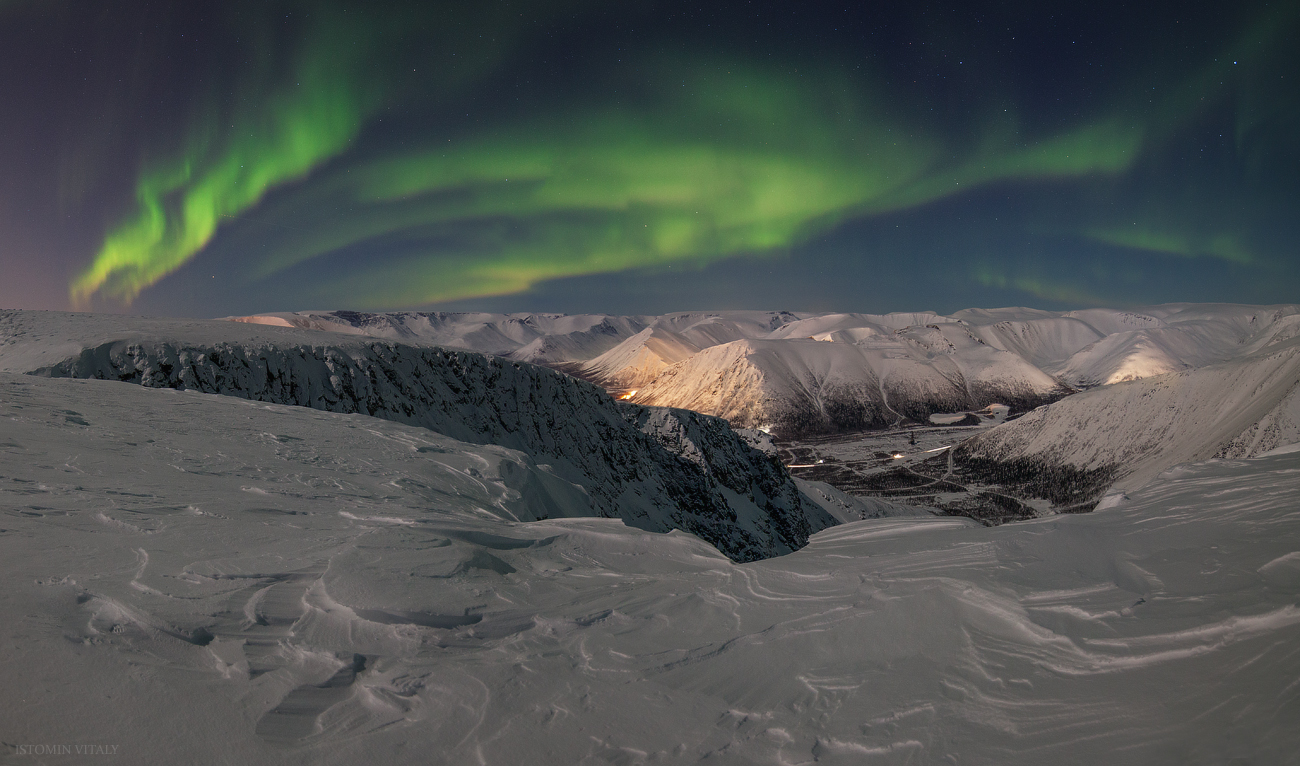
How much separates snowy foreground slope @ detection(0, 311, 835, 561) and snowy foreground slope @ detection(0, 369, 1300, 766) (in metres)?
5.90

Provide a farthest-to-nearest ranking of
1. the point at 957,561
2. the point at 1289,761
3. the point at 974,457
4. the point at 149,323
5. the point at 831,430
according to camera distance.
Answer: the point at 831,430 → the point at 974,457 → the point at 149,323 → the point at 957,561 → the point at 1289,761

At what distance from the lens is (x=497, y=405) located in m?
37.3

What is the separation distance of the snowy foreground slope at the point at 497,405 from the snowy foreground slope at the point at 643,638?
232 inches

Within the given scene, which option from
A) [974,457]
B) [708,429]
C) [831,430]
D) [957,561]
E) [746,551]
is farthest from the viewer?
[831,430]

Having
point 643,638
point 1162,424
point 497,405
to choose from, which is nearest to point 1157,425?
point 1162,424

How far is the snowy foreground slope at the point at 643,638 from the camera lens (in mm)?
3053

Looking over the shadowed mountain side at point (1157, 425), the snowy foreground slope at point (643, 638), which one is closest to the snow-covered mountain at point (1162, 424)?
the shadowed mountain side at point (1157, 425)

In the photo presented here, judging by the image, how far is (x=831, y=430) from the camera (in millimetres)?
181250

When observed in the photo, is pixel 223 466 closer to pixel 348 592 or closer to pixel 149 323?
pixel 348 592

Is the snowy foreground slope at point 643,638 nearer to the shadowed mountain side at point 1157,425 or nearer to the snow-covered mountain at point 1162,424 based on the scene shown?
the shadowed mountain side at point 1157,425

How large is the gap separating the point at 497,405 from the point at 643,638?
34.4m

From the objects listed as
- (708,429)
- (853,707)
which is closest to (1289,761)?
(853,707)

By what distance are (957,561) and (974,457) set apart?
134931 millimetres

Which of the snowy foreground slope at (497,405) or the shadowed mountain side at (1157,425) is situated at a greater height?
the snowy foreground slope at (497,405)
